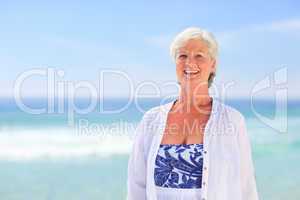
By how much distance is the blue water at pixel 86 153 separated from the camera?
2.69 meters

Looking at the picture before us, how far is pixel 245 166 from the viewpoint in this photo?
1.62 m

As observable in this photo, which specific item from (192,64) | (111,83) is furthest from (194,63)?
(111,83)

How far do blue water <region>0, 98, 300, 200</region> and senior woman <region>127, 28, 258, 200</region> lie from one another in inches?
37.4

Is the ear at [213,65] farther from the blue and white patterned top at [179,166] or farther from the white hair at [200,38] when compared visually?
the blue and white patterned top at [179,166]

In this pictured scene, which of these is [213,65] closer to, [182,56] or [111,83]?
[182,56]

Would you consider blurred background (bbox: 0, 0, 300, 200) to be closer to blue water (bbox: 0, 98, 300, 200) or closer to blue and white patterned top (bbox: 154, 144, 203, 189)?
blue water (bbox: 0, 98, 300, 200)

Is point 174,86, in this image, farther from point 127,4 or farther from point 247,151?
point 247,151

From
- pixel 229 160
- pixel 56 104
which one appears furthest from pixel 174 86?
pixel 229 160

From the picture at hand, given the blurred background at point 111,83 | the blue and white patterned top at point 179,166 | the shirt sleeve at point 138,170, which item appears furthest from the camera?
the blurred background at point 111,83

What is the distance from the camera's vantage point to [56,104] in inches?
104

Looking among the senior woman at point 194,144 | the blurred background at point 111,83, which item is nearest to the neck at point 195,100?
the senior woman at point 194,144

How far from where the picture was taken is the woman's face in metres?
1.60

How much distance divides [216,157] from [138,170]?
269 mm

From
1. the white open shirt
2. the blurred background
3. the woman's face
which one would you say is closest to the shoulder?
the white open shirt
